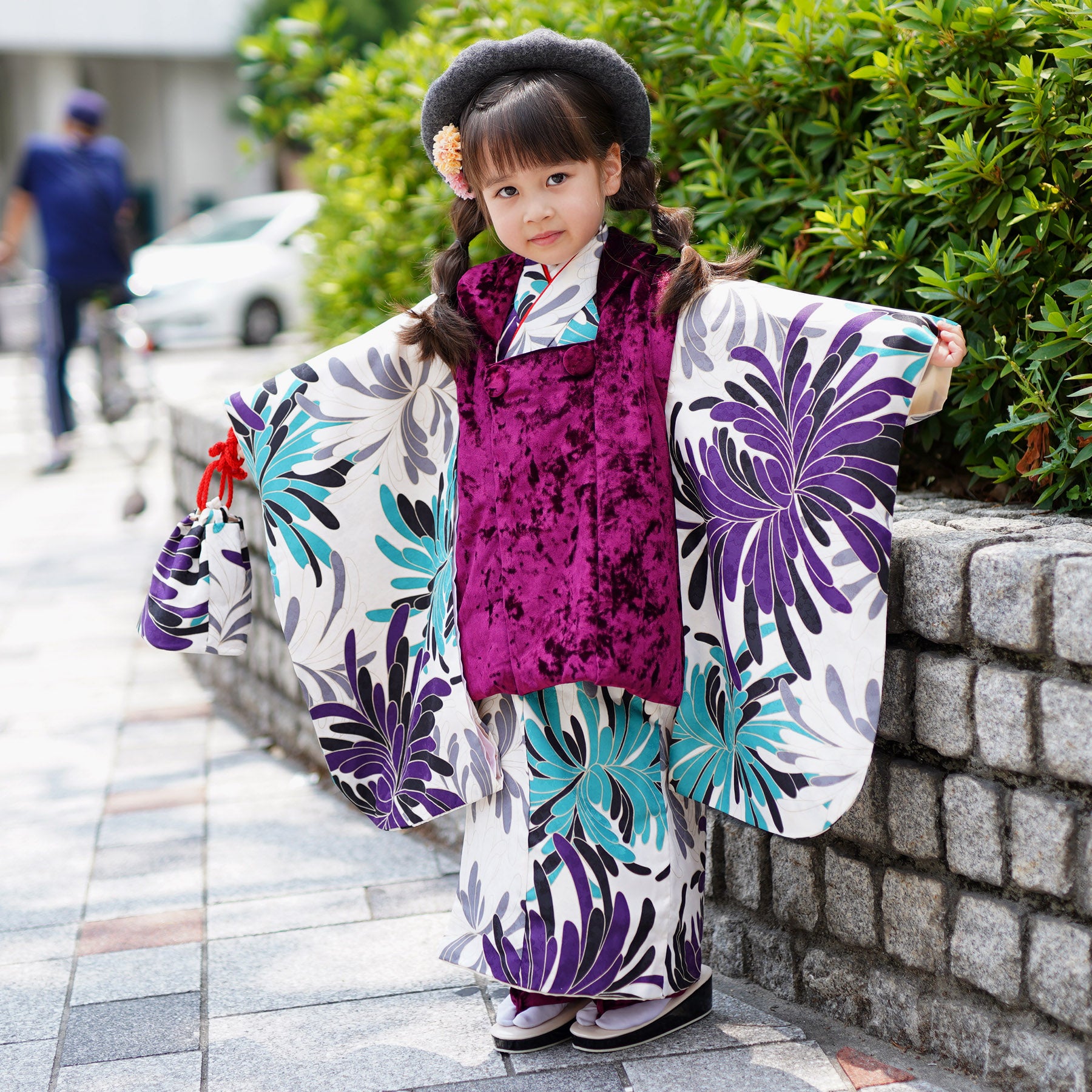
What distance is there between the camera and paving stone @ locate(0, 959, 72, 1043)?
2.43 meters

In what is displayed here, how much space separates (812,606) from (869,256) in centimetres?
92

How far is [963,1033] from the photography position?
6.83 feet

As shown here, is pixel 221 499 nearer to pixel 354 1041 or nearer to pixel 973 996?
pixel 354 1041

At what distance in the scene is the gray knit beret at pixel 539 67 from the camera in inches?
84.7

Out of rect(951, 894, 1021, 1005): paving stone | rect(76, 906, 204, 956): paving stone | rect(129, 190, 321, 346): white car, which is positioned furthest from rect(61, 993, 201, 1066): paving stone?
rect(129, 190, 321, 346): white car

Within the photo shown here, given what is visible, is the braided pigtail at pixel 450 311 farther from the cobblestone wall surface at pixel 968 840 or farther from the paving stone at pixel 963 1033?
the paving stone at pixel 963 1033

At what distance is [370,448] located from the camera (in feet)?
7.98

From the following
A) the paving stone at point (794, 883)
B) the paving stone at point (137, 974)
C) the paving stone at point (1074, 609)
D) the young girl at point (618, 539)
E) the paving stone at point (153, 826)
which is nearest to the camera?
the paving stone at point (1074, 609)

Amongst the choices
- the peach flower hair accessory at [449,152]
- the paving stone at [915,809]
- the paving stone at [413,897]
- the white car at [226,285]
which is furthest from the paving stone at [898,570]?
the white car at [226,285]

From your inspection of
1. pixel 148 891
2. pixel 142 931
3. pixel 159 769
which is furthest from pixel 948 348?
pixel 159 769

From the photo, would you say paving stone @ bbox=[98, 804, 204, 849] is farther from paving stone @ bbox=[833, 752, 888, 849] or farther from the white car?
the white car

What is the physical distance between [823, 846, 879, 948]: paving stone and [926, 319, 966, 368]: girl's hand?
2.81 ft

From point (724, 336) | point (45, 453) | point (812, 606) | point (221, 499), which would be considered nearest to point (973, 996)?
point (812, 606)

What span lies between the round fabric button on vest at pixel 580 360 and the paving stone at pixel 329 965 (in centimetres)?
123
